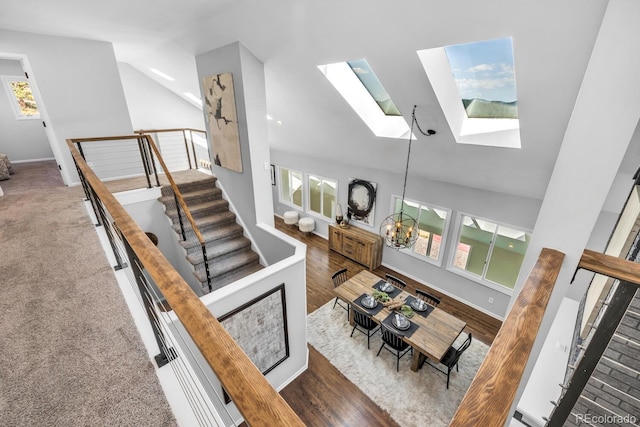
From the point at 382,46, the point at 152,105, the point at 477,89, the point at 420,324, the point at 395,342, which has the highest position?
the point at 382,46

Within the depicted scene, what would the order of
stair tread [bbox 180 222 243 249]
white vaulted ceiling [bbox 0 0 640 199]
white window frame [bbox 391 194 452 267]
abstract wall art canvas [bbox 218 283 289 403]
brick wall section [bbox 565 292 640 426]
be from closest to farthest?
brick wall section [bbox 565 292 640 426] → white vaulted ceiling [bbox 0 0 640 199] → abstract wall art canvas [bbox 218 283 289 403] → stair tread [bbox 180 222 243 249] → white window frame [bbox 391 194 452 267]

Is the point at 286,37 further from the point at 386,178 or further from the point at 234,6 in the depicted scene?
the point at 386,178

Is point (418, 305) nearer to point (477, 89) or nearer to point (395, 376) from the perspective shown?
point (395, 376)

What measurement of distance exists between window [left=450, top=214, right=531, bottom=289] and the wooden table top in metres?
1.51

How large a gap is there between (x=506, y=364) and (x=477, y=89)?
3.32 meters

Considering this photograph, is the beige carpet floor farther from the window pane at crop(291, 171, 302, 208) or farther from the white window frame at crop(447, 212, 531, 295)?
the window pane at crop(291, 171, 302, 208)

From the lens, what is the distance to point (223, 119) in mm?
4543

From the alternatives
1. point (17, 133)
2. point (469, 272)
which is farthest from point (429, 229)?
point (17, 133)

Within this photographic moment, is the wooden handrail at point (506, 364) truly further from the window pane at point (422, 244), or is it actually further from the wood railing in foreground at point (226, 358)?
the window pane at point (422, 244)

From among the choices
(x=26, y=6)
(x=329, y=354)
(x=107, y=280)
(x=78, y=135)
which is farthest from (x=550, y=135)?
(x=78, y=135)

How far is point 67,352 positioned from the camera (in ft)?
5.49

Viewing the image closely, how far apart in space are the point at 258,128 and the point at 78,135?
374 cm

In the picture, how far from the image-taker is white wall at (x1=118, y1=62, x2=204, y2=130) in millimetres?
7570

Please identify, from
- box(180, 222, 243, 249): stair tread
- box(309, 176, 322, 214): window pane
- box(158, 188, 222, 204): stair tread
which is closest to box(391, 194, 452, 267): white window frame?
box(309, 176, 322, 214): window pane
